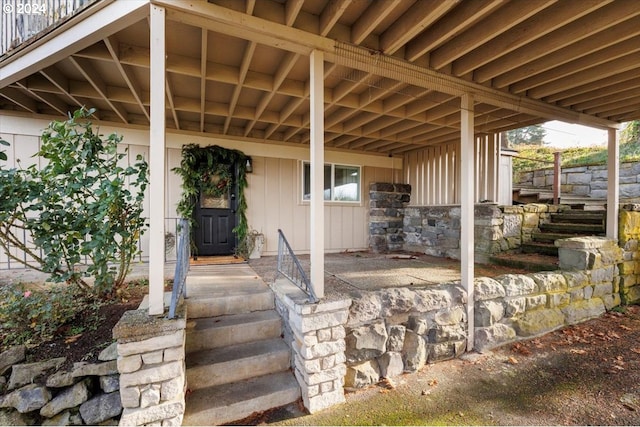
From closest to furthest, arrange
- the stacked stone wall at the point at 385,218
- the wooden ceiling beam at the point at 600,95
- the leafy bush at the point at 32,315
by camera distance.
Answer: the leafy bush at the point at 32,315 < the wooden ceiling beam at the point at 600,95 < the stacked stone wall at the point at 385,218

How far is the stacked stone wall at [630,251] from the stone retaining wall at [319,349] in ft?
16.4

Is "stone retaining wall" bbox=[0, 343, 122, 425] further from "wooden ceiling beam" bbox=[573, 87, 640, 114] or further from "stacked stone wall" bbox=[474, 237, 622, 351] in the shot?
"wooden ceiling beam" bbox=[573, 87, 640, 114]

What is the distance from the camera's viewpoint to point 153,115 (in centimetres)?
203

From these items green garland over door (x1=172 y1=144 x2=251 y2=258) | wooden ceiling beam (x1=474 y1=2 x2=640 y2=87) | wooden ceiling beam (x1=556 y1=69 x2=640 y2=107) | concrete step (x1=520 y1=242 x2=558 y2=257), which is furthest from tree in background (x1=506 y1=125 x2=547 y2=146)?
green garland over door (x1=172 y1=144 x2=251 y2=258)

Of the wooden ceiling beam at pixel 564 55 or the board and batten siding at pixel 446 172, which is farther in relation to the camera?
the board and batten siding at pixel 446 172

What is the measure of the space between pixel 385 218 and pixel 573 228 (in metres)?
3.40

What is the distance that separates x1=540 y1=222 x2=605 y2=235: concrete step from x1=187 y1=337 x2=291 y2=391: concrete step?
5.51 m

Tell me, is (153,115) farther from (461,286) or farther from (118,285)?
(461,286)

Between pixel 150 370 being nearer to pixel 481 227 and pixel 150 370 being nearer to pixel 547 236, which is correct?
pixel 481 227

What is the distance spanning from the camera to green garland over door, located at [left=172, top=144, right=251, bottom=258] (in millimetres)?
4932

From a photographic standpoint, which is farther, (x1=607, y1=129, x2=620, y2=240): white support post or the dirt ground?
(x1=607, y1=129, x2=620, y2=240): white support post

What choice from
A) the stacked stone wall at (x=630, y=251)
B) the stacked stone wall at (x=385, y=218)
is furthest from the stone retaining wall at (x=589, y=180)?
the stacked stone wall at (x=385, y=218)

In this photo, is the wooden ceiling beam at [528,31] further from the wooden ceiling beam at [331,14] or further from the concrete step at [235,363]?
the concrete step at [235,363]

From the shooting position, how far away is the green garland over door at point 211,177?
493 cm
